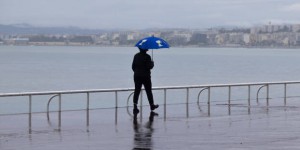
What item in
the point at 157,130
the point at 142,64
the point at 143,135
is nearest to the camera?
the point at 143,135

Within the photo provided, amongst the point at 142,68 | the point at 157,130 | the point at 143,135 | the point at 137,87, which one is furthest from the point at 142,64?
the point at 143,135

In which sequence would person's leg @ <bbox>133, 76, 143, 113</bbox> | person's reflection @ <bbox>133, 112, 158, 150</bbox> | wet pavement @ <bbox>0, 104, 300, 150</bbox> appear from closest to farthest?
person's reflection @ <bbox>133, 112, 158, 150</bbox>, wet pavement @ <bbox>0, 104, 300, 150</bbox>, person's leg @ <bbox>133, 76, 143, 113</bbox>

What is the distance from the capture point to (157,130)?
17.4 meters

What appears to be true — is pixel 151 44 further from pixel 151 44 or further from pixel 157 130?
pixel 157 130

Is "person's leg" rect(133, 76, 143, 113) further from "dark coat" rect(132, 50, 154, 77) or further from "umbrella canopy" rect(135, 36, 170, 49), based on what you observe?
"umbrella canopy" rect(135, 36, 170, 49)

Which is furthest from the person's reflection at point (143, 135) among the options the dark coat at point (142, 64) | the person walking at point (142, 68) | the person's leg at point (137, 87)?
the dark coat at point (142, 64)

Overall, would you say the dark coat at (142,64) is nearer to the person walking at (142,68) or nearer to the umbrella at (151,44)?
the person walking at (142,68)

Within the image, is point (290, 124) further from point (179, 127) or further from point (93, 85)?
point (93, 85)

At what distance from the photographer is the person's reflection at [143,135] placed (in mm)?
14633

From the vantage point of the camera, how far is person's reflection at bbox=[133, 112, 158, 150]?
14633mm

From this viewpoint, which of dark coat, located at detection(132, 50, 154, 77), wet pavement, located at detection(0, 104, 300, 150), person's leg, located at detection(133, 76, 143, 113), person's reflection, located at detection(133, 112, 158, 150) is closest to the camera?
person's reflection, located at detection(133, 112, 158, 150)

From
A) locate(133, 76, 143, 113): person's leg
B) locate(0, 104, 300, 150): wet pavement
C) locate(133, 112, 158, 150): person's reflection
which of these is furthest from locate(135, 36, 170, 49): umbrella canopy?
locate(133, 112, 158, 150): person's reflection

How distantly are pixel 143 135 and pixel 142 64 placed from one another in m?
4.44

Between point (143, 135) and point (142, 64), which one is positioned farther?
point (142, 64)
